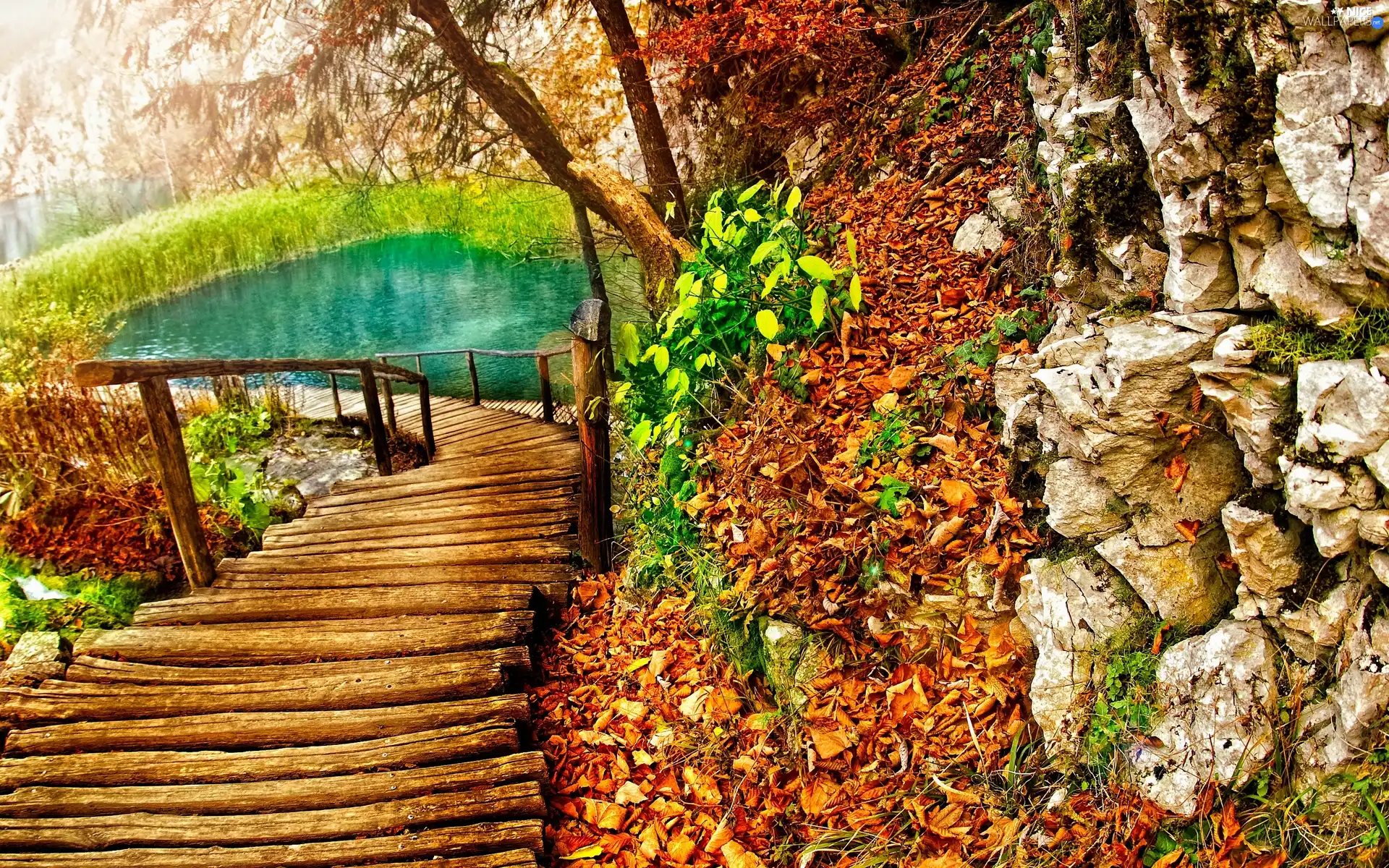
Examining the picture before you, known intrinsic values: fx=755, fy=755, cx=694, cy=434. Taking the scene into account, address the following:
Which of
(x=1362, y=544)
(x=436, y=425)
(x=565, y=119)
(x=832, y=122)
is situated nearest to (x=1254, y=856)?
(x=1362, y=544)

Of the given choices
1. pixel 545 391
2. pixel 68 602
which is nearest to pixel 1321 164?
pixel 68 602

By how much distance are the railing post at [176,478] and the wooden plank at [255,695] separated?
2.91ft

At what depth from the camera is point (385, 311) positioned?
1348 centimetres

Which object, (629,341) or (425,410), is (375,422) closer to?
(425,410)

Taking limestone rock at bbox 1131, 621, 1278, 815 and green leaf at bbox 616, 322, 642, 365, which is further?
green leaf at bbox 616, 322, 642, 365

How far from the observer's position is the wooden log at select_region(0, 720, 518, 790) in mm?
3225

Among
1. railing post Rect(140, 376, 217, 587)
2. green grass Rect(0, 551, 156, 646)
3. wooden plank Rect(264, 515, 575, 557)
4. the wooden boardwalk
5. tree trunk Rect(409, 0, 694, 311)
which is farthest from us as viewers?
tree trunk Rect(409, 0, 694, 311)

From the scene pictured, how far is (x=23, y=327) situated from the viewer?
9.19 m

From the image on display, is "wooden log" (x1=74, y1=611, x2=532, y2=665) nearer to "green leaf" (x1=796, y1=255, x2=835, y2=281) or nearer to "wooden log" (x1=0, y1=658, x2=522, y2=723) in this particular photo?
"wooden log" (x1=0, y1=658, x2=522, y2=723)

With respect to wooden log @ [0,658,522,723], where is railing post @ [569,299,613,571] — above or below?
above

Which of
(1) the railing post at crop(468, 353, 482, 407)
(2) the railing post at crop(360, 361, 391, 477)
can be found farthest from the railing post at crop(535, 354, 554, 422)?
(2) the railing post at crop(360, 361, 391, 477)

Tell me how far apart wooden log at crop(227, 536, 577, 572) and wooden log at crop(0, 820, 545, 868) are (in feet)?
5.77

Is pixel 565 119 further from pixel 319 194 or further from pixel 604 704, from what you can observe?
pixel 604 704

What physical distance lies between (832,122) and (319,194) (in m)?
8.85
